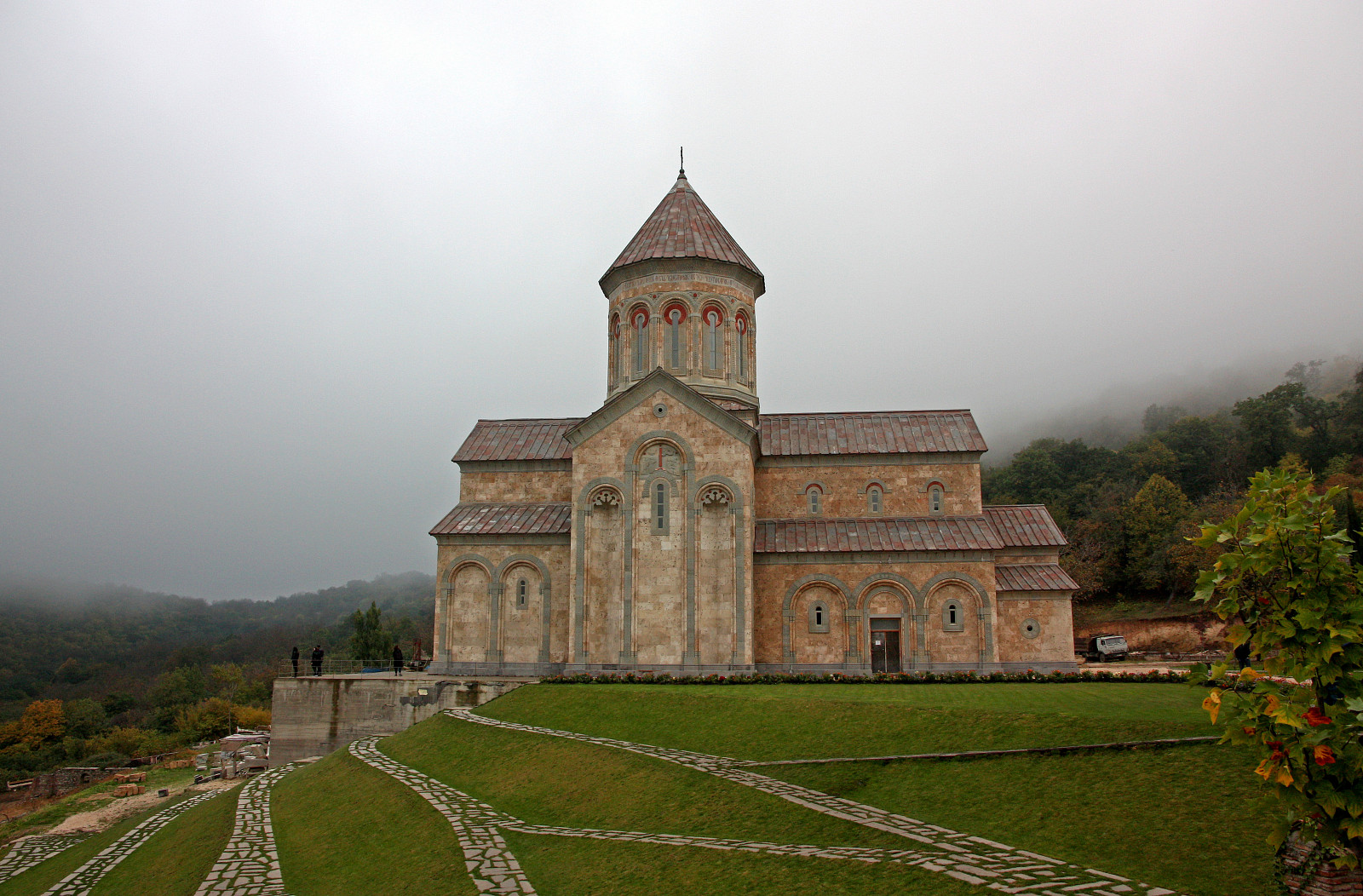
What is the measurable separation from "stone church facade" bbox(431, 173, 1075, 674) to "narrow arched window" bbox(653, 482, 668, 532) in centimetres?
4

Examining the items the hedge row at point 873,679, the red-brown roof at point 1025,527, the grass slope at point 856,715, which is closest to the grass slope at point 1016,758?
the grass slope at point 856,715

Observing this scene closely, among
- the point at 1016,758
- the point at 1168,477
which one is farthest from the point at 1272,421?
the point at 1016,758

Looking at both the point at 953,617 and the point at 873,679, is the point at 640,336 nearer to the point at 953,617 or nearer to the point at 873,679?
the point at 953,617

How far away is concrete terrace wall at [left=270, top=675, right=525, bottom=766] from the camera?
26250 millimetres

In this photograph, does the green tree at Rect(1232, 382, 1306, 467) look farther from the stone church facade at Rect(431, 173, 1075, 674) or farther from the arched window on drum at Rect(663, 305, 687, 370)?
the arched window on drum at Rect(663, 305, 687, 370)

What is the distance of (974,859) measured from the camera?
9.59 meters

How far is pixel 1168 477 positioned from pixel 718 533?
187 ft

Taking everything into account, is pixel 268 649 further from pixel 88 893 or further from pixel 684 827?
pixel 684 827

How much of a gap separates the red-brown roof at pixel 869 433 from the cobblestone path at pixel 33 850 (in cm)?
2363

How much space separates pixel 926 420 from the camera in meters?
31.2

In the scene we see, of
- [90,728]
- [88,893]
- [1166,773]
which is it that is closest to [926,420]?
[1166,773]

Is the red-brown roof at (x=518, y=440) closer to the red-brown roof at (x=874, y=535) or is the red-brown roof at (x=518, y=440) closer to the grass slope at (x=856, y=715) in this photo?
the red-brown roof at (x=874, y=535)

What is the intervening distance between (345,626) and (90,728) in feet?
140

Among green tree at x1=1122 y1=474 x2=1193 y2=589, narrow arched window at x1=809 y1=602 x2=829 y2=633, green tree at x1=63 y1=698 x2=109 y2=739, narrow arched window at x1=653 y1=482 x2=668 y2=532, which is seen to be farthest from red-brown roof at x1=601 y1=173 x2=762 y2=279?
green tree at x1=63 y1=698 x2=109 y2=739
